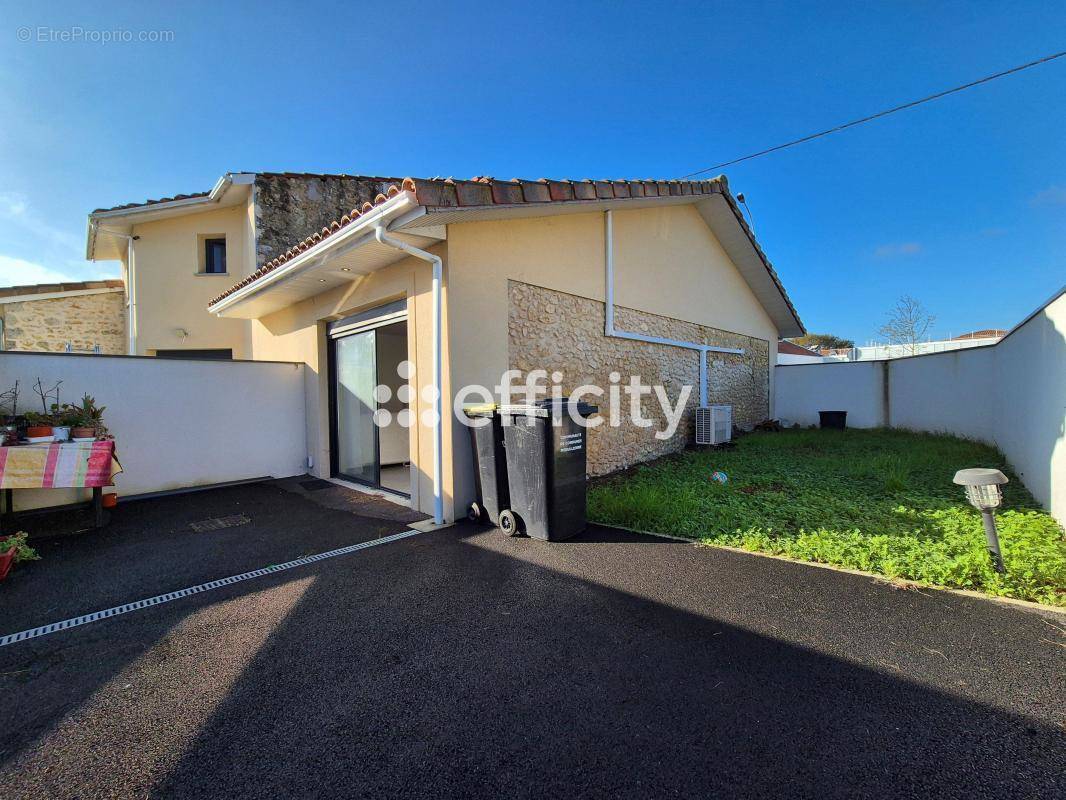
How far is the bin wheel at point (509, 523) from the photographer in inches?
189

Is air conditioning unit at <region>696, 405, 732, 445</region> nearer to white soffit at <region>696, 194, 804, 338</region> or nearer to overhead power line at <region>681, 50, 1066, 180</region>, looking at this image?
white soffit at <region>696, 194, 804, 338</region>

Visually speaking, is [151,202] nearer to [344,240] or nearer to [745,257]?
[344,240]

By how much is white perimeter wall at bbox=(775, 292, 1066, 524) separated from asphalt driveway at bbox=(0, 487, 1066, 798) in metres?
3.32

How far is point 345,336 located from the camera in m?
7.41

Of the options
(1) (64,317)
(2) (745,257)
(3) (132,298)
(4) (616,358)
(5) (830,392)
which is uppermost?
(2) (745,257)

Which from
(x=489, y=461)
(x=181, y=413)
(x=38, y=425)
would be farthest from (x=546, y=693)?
(x=181, y=413)

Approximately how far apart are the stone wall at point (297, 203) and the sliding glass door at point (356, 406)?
4.95 meters

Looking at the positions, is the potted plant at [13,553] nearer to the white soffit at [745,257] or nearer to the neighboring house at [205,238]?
the neighboring house at [205,238]

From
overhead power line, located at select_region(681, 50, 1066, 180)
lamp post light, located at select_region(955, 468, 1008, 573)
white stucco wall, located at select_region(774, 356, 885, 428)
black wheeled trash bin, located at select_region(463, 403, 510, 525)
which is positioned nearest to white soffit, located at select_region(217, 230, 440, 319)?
black wheeled trash bin, located at select_region(463, 403, 510, 525)

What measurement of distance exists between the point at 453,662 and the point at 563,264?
18.4ft

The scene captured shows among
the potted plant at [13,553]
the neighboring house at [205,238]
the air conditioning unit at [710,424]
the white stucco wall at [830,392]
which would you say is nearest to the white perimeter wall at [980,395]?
the white stucco wall at [830,392]

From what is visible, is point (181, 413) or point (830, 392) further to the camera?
point (830, 392)

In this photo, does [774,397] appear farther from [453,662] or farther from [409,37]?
[453,662]

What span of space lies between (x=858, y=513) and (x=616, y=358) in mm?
4176
